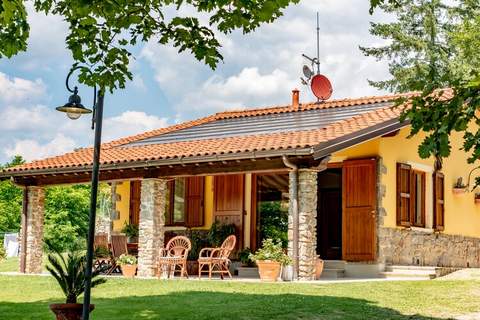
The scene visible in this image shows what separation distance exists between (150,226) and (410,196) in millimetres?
5516

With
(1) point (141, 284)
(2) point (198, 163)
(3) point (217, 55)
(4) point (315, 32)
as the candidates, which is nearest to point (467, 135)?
(3) point (217, 55)

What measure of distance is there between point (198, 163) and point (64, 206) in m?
28.3

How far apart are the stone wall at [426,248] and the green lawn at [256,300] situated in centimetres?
237

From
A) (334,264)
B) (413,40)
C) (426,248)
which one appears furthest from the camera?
(413,40)

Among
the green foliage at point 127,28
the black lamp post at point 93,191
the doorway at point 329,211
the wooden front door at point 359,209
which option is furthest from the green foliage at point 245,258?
the green foliage at point 127,28

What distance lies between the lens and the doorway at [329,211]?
61.7ft

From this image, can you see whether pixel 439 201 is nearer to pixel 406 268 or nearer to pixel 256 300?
pixel 406 268

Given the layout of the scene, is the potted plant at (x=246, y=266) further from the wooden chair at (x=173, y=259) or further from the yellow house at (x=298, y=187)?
the wooden chair at (x=173, y=259)

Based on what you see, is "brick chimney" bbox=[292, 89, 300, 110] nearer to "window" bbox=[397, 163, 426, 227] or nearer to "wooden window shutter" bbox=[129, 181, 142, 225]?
"window" bbox=[397, 163, 426, 227]

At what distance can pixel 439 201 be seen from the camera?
54.2 ft

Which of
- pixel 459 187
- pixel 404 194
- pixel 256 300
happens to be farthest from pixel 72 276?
pixel 459 187

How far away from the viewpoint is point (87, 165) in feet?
52.2

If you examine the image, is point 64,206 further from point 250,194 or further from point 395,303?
point 395,303

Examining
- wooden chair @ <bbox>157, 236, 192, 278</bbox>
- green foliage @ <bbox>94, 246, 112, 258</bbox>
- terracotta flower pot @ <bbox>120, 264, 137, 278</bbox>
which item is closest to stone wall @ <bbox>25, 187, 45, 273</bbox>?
green foliage @ <bbox>94, 246, 112, 258</bbox>
